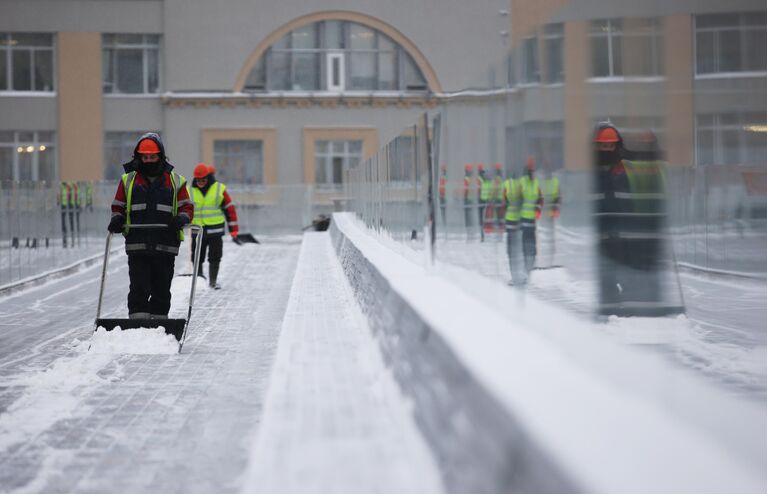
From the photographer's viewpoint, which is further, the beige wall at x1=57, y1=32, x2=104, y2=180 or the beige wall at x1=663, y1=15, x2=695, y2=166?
the beige wall at x1=57, y1=32, x2=104, y2=180

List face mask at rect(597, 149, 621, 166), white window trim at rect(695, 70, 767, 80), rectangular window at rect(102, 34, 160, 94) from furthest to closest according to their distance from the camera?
rectangular window at rect(102, 34, 160, 94)
face mask at rect(597, 149, 621, 166)
white window trim at rect(695, 70, 767, 80)

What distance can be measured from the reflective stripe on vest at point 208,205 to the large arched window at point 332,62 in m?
31.1

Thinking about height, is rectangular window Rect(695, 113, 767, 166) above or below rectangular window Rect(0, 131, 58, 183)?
below

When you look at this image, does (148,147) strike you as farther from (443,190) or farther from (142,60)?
(142,60)

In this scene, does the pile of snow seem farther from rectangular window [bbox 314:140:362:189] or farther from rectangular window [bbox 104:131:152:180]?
rectangular window [bbox 314:140:362:189]

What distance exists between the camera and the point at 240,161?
4862cm

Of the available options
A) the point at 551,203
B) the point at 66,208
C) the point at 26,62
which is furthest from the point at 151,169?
the point at 26,62

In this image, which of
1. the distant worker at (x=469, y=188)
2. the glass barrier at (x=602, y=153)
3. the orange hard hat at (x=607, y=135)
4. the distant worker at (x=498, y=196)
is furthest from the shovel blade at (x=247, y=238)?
the orange hard hat at (x=607, y=135)

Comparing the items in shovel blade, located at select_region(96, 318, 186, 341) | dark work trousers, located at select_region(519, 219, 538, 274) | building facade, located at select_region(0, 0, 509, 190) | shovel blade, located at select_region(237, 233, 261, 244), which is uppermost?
building facade, located at select_region(0, 0, 509, 190)

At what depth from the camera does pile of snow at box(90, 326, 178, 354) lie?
10.6 m

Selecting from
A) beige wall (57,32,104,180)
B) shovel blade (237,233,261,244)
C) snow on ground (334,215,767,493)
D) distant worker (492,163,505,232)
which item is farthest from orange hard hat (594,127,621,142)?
beige wall (57,32,104,180)

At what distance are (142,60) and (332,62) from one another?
7.60 metres

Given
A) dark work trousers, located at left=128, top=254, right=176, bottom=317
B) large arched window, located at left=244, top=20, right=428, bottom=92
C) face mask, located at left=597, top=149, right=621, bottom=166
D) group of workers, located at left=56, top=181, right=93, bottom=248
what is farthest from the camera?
large arched window, located at left=244, top=20, right=428, bottom=92

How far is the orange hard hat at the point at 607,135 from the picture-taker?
20.4 feet
